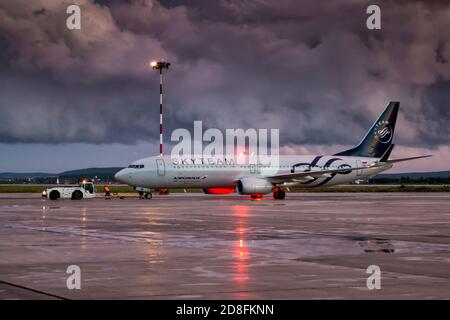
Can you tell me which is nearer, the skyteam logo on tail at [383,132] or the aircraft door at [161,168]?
the aircraft door at [161,168]

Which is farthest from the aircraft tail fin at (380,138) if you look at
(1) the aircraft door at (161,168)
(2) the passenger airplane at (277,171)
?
(1) the aircraft door at (161,168)

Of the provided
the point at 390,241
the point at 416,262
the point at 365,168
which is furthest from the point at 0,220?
the point at 365,168

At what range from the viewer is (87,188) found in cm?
7225

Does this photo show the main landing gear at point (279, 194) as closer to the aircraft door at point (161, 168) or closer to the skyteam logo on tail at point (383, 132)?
the aircraft door at point (161, 168)

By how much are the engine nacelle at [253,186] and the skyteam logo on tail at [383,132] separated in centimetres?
1939

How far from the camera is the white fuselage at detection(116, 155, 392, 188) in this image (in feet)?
222

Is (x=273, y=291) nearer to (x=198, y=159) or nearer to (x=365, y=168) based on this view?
(x=198, y=159)

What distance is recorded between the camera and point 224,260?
58.4 feet

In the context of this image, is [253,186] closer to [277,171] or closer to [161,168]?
[277,171]

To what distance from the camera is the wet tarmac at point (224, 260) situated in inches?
516

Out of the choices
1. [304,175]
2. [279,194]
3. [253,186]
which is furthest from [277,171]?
[253,186]

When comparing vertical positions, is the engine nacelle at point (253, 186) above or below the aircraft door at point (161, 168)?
below

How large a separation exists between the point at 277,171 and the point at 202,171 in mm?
8384

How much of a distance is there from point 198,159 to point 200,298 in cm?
5676
